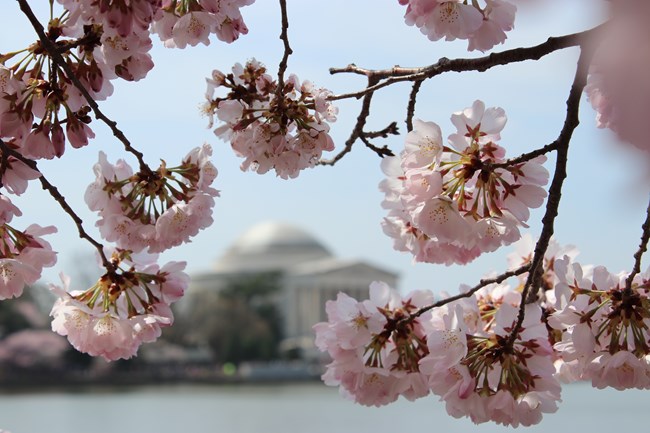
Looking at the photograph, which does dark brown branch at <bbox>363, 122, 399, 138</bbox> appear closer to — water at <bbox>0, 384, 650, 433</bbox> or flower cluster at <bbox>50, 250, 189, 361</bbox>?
flower cluster at <bbox>50, 250, 189, 361</bbox>

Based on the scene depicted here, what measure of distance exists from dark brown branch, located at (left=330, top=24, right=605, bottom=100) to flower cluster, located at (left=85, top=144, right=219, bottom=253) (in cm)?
21

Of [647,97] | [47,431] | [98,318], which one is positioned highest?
[47,431]

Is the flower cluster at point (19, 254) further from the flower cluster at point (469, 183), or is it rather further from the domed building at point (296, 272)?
the domed building at point (296, 272)

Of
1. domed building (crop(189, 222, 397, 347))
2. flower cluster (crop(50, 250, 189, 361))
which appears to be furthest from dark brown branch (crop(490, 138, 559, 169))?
domed building (crop(189, 222, 397, 347))

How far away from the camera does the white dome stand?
2171 inches

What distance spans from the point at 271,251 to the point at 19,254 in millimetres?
54746

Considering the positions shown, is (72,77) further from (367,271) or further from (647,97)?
(367,271)

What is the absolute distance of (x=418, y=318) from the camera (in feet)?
4.28

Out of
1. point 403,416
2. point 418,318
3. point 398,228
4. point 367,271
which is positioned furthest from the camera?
point 367,271

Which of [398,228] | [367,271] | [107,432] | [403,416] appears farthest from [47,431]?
[367,271]

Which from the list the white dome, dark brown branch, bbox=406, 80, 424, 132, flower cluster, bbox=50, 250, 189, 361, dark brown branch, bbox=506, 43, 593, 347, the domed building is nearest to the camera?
dark brown branch, bbox=506, 43, 593, 347

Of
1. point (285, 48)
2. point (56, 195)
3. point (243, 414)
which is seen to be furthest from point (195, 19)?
point (243, 414)

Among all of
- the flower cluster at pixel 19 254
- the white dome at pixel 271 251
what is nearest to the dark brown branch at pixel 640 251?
the flower cluster at pixel 19 254

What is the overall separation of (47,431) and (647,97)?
22.5 m
